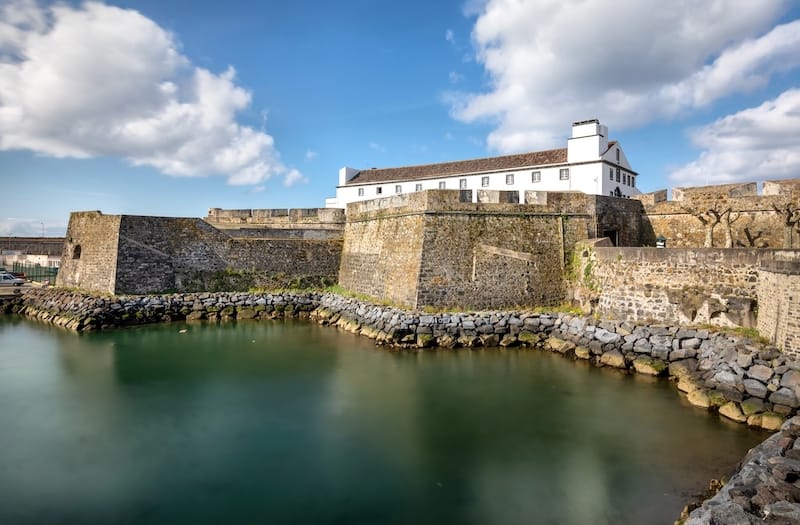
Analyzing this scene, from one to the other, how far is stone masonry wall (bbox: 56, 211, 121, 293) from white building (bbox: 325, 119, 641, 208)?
38.6 feet

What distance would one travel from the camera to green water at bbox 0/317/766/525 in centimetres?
474

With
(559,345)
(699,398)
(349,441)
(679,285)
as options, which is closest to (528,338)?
(559,345)

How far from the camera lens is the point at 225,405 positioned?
7.50 metres

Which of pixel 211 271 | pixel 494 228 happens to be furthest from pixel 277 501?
pixel 211 271

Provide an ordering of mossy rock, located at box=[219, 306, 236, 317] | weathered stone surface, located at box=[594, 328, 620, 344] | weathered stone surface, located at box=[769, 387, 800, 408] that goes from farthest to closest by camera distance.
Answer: mossy rock, located at box=[219, 306, 236, 317], weathered stone surface, located at box=[594, 328, 620, 344], weathered stone surface, located at box=[769, 387, 800, 408]

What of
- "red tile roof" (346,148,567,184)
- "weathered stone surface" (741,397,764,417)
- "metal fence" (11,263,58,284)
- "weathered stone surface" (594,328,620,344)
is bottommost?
"weathered stone surface" (741,397,764,417)

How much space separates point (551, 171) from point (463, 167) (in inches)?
174

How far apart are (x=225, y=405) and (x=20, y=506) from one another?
2981 mm

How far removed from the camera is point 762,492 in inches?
159

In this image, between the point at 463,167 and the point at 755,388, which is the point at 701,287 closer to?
the point at 755,388

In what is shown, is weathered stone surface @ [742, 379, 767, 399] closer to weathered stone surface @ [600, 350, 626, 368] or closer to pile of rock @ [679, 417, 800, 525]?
pile of rock @ [679, 417, 800, 525]

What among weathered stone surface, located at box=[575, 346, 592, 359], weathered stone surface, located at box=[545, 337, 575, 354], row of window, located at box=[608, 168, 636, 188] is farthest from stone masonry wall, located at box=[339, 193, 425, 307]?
row of window, located at box=[608, 168, 636, 188]

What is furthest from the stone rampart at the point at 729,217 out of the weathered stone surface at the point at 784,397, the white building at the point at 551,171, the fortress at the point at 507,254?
the white building at the point at 551,171

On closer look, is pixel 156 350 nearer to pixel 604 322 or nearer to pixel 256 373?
pixel 256 373
